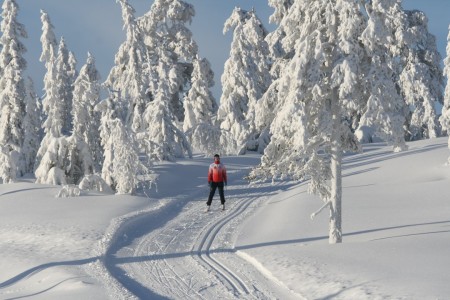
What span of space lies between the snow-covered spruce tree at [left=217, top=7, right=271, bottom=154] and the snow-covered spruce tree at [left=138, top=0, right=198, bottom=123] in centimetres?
338

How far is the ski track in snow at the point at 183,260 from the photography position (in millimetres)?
9453

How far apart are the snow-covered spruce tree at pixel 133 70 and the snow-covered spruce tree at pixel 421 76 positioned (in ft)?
65.5

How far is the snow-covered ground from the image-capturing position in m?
9.40

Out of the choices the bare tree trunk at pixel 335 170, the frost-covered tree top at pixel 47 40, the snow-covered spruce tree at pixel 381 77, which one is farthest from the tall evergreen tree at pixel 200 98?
the snow-covered spruce tree at pixel 381 77

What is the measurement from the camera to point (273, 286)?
9.70 metres

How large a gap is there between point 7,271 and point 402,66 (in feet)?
117

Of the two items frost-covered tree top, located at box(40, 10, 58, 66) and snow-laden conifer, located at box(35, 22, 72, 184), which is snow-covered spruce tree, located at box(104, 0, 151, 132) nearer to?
frost-covered tree top, located at box(40, 10, 58, 66)

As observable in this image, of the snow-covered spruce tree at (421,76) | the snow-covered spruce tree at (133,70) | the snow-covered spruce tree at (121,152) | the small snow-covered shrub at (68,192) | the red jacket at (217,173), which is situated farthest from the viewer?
the snow-covered spruce tree at (421,76)

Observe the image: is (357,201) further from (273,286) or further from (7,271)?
(7,271)

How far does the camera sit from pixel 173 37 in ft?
128

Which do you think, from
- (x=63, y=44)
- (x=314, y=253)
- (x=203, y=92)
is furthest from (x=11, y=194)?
(x=63, y=44)

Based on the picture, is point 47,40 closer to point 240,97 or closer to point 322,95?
point 240,97

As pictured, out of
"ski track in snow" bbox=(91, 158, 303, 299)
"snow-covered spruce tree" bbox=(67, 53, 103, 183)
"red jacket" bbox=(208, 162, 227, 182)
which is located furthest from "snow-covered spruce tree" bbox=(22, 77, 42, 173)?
"red jacket" bbox=(208, 162, 227, 182)

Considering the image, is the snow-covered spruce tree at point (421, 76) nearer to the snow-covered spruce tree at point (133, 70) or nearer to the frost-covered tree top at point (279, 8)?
the frost-covered tree top at point (279, 8)
